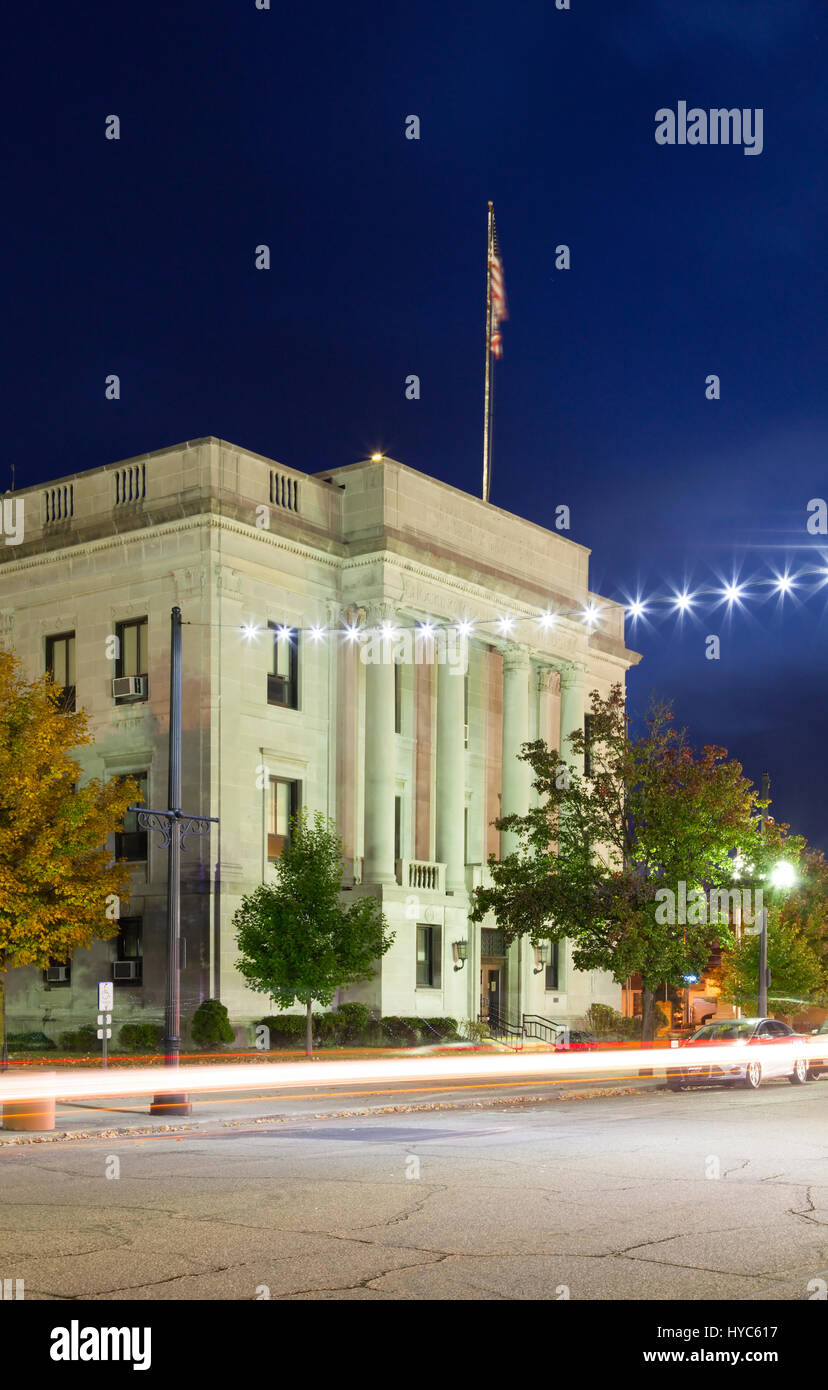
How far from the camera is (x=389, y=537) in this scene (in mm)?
46875

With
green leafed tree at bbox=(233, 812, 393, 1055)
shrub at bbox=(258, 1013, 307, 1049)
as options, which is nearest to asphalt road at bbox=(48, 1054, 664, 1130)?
green leafed tree at bbox=(233, 812, 393, 1055)

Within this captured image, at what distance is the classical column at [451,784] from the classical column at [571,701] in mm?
6906

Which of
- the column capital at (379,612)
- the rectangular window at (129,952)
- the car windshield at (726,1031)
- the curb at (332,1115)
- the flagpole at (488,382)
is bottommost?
the curb at (332,1115)

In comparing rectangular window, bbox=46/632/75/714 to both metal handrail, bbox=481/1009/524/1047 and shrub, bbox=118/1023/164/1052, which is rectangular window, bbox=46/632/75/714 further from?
metal handrail, bbox=481/1009/524/1047

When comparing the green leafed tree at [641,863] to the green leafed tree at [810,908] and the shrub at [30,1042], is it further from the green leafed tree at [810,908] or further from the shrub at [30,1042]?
the green leafed tree at [810,908]

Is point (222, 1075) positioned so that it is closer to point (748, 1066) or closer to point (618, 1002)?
point (748, 1066)

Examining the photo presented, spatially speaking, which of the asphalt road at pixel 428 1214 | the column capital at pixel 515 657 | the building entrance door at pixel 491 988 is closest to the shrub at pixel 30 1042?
the building entrance door at pixel 491 988

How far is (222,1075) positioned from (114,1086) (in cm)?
264

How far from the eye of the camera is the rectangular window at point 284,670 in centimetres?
4559

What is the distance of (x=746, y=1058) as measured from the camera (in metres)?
31.0

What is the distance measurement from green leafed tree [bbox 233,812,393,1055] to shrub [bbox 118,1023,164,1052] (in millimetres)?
2866

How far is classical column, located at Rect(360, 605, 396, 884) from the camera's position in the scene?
Answer: 46.1 m

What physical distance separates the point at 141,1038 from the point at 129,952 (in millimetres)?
3898
